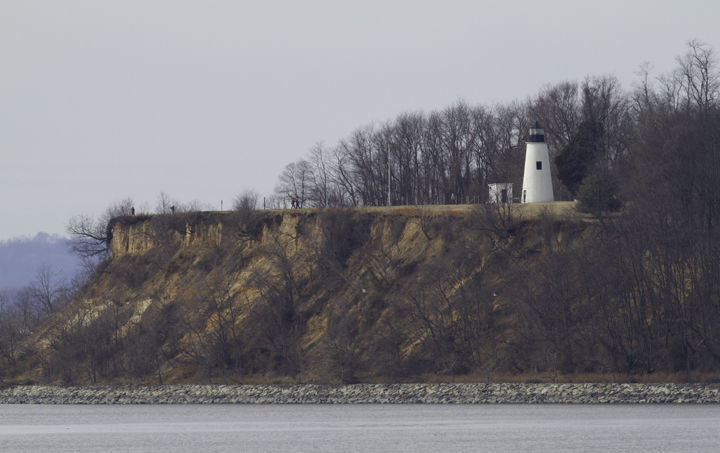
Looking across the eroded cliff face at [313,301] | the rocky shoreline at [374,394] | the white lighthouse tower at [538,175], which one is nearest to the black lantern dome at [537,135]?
the white lighthouse tower at [538,175]

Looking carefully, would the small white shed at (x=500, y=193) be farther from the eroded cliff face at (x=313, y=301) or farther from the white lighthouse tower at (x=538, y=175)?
the eroded cliff face at (x=313, y=301)

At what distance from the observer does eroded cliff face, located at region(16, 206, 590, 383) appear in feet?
182

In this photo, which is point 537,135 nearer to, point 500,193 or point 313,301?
point 500,193

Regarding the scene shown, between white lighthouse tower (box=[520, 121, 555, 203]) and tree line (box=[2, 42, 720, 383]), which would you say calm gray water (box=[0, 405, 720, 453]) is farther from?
white lighthouse tower (box=[520, 121, 555, 203])

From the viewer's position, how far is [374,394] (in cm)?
5269

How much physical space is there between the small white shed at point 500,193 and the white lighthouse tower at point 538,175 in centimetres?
144

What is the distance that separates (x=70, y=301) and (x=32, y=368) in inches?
399

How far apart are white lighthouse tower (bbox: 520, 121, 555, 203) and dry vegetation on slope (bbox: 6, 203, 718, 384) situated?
12.5ft

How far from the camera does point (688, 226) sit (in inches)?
2069

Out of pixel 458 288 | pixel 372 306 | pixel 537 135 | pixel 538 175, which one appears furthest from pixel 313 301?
pixel 537 135

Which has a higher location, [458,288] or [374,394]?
[458,288]

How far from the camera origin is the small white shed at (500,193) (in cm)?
6312

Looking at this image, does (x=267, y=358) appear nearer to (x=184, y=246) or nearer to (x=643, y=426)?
(x=184, y=246)

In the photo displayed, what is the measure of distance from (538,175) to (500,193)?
3.13m
